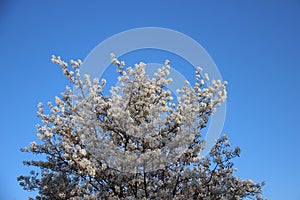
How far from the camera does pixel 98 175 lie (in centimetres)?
1069

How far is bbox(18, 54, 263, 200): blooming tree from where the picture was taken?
1020cm

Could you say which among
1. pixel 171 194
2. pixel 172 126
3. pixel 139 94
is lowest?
pixel 171 194

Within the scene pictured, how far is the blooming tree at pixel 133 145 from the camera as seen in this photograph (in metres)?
10.2

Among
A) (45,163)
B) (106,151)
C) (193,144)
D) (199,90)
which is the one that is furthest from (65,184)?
(199,90)

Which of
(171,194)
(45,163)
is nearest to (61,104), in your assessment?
(45,163)

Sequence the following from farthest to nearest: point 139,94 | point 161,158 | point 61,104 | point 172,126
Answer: point 61,104 < point 139,94 < point 172,126 < point 161,158

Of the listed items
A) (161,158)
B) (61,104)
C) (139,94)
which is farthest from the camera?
(61,104)

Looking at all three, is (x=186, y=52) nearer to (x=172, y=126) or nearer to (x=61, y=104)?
(x=172, y=126)

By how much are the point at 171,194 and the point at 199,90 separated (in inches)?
140

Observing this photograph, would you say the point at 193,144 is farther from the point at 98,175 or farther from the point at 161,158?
the point at 98,175

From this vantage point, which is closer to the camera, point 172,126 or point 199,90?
point 172,126

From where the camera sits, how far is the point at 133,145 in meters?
10.2

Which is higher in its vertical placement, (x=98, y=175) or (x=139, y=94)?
(x=139, y=94)

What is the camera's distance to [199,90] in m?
11.7
